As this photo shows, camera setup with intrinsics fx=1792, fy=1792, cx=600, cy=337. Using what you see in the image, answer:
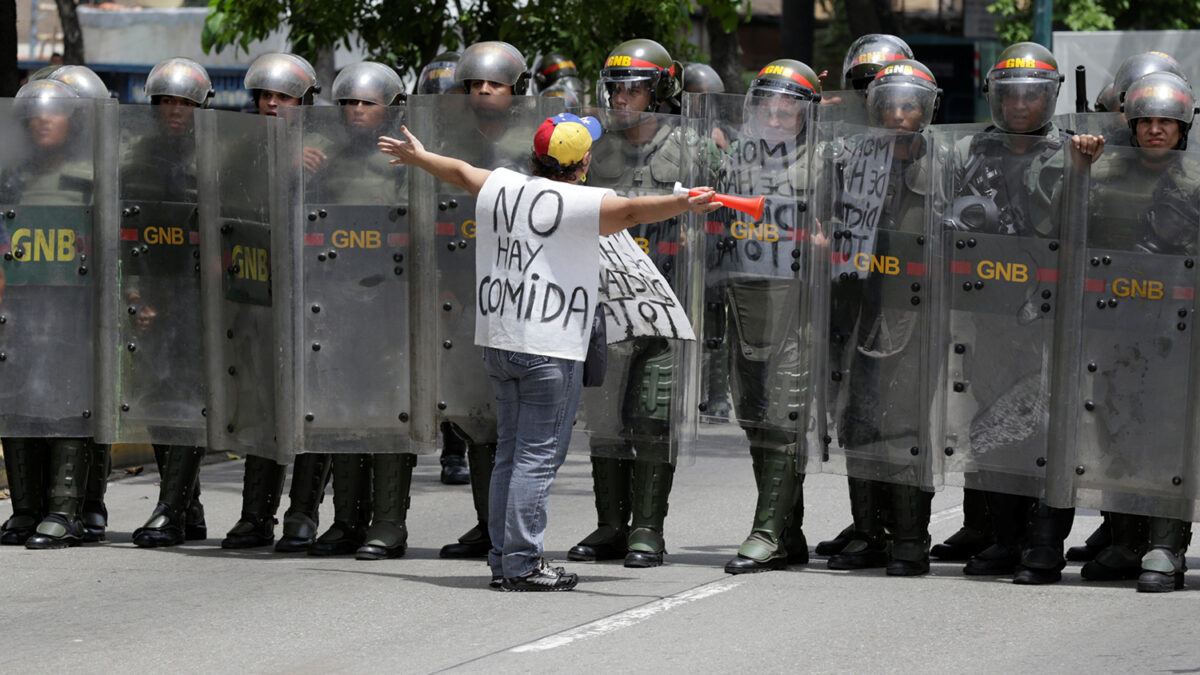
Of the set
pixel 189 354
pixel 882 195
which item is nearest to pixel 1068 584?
pixel 882 195

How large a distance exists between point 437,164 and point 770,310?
1537 millimetres

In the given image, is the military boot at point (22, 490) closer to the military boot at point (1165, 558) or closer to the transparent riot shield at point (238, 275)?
the transparent riot shield at point (238, 275)

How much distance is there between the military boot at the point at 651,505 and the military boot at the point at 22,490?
278cm

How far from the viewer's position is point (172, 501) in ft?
26.8

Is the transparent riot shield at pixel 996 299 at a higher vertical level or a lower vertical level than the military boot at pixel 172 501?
higher

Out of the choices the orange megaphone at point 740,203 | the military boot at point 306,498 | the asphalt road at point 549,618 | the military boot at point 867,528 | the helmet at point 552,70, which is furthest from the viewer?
the helmet at point 552,70

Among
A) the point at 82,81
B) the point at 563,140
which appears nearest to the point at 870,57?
the point at 563,140

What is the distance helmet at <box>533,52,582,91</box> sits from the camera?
1246 centimetres

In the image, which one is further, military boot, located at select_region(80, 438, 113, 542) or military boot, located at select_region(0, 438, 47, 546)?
military boot, located at select_region(80, 438, 113, 542)

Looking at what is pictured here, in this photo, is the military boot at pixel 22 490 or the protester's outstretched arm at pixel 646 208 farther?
the military boot at pixel 22 490

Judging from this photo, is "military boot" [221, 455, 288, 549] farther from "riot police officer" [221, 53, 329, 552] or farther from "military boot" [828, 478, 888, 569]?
"military boot" [828, 478, 888, 569]

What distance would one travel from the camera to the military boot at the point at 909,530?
7387 millimetres

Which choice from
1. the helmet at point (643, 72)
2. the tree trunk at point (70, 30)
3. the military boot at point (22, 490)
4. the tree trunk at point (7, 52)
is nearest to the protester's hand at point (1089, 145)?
the helmet at point (643, 72)

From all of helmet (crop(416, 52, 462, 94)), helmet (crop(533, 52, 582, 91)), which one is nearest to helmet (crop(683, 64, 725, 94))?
helmet (crop(416, 52, 462, 94))
